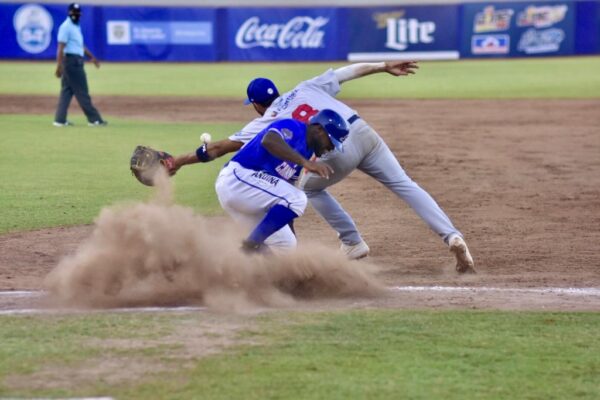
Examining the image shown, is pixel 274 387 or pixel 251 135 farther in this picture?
pixel 251 135

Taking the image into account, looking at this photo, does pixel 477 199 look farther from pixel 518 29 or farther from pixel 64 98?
pixel 518 29

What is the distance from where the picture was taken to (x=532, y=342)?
6.22 m

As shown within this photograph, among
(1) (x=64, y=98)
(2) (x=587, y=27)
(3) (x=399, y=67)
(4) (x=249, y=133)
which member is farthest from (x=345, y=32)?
(4) (x=249, y=133)

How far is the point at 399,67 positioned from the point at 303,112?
1.04m

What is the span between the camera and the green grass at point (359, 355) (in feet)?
17.3

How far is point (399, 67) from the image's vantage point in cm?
882

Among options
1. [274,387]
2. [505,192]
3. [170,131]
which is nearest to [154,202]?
[274,387]

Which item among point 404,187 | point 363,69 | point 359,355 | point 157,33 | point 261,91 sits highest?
point 363,69

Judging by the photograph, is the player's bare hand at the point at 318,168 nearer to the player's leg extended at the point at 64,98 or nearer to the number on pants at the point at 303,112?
the number on pants at the point at 303,112

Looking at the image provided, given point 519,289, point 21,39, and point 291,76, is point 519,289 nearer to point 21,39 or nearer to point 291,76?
point 291,76

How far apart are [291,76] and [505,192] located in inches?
783

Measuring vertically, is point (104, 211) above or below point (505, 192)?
above

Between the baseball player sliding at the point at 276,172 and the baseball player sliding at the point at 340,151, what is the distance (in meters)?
0.37

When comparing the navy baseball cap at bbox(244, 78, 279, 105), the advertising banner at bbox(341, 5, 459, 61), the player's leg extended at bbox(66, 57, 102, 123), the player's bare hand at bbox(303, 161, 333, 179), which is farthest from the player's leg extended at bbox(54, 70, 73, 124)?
the advertising banner at bbox(341, 5, 459, 61)
